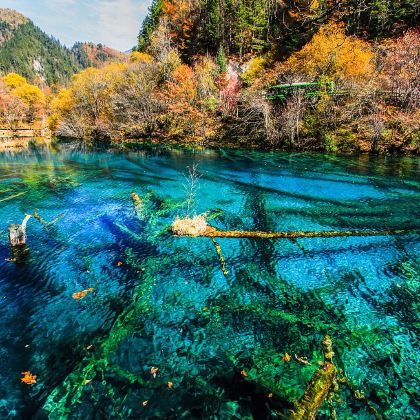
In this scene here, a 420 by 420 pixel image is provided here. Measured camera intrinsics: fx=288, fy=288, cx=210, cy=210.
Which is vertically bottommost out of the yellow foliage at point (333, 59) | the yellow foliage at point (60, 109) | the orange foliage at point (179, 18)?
the yellow foliage at point (60, 109)

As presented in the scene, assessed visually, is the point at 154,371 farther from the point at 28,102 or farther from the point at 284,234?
the point at 28,102

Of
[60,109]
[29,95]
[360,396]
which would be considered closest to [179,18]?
[60,109]

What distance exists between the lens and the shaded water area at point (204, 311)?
237 inches

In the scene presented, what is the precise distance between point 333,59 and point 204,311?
41065mm

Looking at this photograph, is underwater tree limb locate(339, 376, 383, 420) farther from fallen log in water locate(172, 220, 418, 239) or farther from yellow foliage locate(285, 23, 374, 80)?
yellow foliage locate(285, 23, 374, 80)

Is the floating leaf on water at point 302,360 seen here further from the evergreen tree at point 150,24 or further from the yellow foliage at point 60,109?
the evergreen tree at point 150,24

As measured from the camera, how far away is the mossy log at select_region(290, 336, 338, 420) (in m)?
5.46

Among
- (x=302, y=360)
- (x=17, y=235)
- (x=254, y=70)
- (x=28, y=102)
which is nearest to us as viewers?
(x=302, y=360)

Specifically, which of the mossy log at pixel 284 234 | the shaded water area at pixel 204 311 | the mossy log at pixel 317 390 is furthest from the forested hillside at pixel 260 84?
the mossy log at pixel 317 390

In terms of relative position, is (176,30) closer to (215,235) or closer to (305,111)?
(305,111)

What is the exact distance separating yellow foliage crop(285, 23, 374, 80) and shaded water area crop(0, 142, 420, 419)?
2688cm

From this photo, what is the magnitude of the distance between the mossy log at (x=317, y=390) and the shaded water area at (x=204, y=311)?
0.20 m

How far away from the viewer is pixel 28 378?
6.39 m

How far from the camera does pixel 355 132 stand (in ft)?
110
